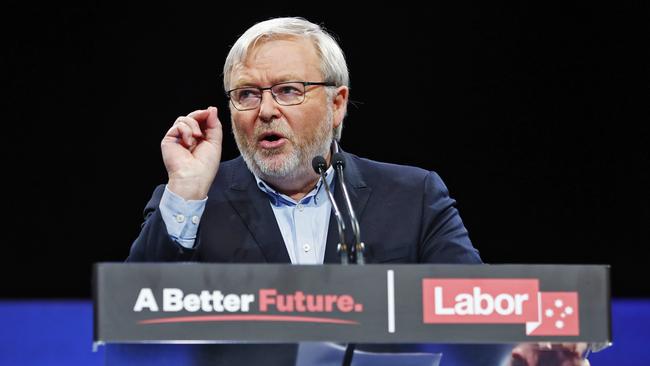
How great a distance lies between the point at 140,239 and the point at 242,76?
2.11 ft

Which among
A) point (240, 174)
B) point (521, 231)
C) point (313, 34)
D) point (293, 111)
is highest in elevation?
point (313, 34)

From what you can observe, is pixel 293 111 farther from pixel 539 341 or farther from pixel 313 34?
pixel 539 341

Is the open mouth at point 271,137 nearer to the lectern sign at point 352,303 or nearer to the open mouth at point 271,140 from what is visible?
the open mouth at point 271,140

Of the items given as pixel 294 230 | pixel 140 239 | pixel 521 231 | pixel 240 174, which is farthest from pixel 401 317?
pixel 521 231

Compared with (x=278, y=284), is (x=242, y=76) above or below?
above

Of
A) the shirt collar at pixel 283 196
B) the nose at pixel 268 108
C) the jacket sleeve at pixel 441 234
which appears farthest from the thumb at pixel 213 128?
the jacket sleeve at pixel 441 234

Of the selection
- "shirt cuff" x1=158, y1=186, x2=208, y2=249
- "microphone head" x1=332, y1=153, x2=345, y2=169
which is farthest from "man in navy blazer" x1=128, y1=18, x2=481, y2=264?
"microphone head" x1=332, y1=153, x2=345, y2=169

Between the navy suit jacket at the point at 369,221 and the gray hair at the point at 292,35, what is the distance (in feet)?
0.94

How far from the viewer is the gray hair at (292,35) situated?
252 centimetres

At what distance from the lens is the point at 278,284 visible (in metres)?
1.46

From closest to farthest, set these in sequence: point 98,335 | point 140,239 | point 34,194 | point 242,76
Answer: point 98,335 → point 140,239 → point 242,76 → point 34,194

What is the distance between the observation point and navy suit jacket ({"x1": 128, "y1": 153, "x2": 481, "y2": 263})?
2332 millimetres

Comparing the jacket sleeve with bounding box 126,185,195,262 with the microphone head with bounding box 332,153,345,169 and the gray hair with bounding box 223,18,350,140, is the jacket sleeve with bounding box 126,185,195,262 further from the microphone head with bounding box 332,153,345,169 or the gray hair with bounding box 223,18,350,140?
the gray hair with bounding box 223,18,350,140

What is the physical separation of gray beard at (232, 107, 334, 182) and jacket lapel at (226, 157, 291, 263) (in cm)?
5
